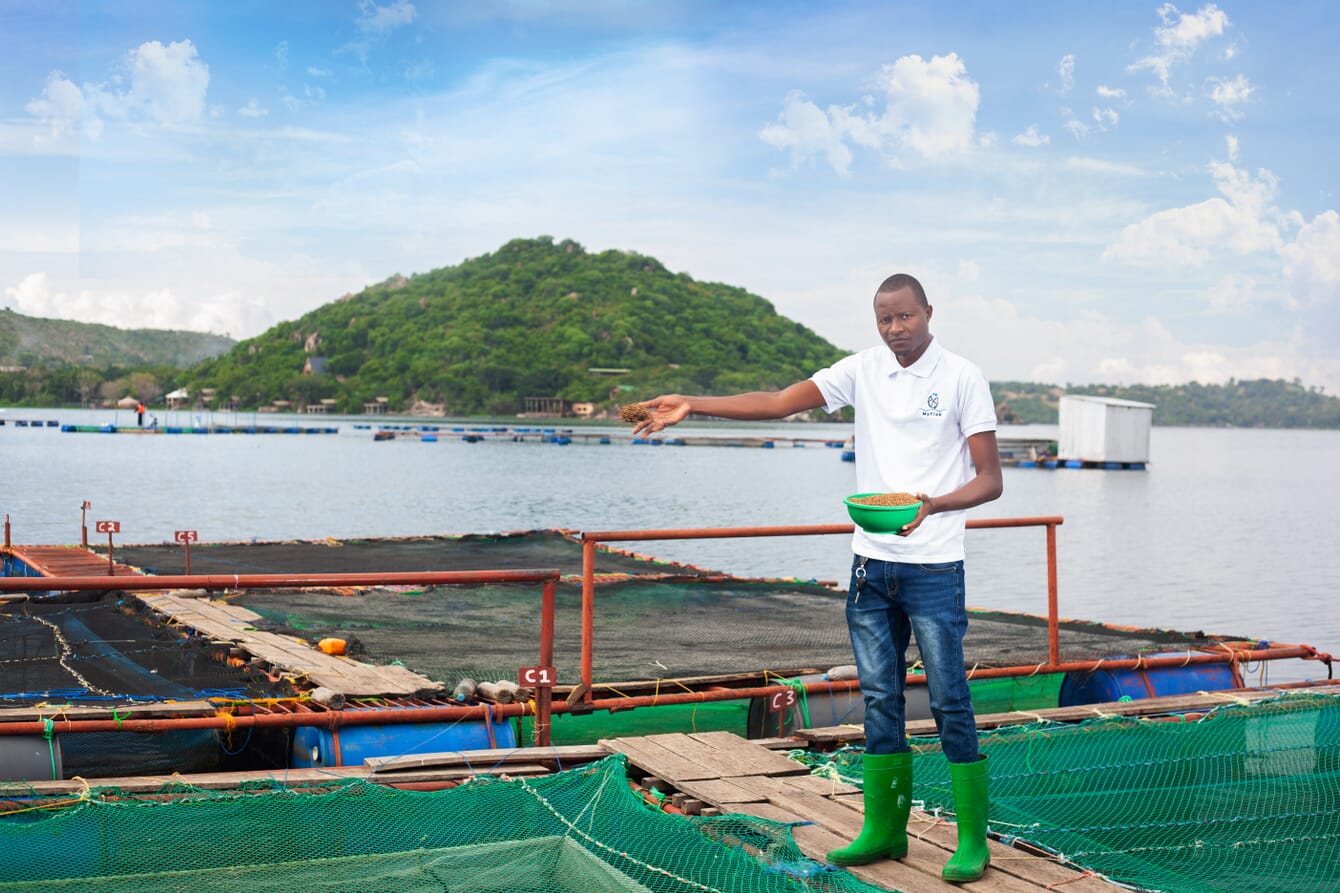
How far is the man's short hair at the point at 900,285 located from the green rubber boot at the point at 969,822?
1835mm

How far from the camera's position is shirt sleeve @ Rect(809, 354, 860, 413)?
4996mm

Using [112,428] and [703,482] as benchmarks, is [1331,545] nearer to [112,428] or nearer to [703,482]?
[703,482]

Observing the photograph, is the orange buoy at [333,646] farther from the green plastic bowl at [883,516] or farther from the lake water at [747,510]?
the lake water at [747,510]

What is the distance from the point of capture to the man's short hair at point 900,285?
4.78 m

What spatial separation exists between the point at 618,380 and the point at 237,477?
271 ft

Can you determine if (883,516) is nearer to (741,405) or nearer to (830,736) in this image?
(741,405)

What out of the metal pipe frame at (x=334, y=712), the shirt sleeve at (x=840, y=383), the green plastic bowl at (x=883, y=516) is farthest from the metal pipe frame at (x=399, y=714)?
the green plastic bowl at (x=883, y=516)

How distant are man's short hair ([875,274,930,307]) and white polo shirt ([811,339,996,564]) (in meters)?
0.22

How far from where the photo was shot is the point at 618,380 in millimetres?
153500

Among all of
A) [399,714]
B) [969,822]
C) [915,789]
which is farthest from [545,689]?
[969,822]

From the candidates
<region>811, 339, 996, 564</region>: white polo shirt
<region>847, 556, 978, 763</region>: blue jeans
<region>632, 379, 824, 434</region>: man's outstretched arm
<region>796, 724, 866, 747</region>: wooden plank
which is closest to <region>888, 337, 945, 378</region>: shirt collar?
<region>811, 339, 996, 564</region>: white polo shirt

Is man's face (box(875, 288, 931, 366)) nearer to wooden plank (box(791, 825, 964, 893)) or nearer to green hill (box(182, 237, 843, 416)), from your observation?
wooden plank (box(791, 825, 964, 893))

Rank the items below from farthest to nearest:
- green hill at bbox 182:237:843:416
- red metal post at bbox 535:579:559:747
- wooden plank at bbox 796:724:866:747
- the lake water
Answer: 1. green hill at bbox 182:237:843:416
2. the lake water
3. wooden plank at bbox 796:724:866:747
4. red metal post at bbox 535:579:559:747

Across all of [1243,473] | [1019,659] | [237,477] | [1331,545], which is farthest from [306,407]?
[1019,659]
